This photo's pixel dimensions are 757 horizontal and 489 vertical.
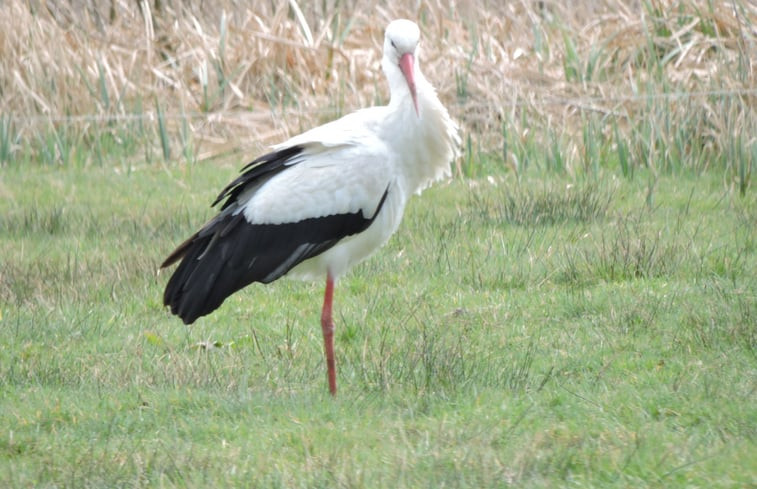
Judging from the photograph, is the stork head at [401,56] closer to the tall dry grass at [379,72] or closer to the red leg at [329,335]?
the red leg at [329,335]

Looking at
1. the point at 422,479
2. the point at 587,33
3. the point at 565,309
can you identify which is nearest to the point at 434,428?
the point at 422,479

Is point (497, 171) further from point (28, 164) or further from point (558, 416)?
point (558, 416)

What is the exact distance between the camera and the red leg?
15.9 ft

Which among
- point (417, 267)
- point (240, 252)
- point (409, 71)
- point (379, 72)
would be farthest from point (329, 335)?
point (379, 72)

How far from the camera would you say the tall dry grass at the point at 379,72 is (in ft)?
29.5

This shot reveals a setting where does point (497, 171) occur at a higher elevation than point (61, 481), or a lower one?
lower

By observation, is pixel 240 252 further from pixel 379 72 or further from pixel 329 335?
pixel 379 72

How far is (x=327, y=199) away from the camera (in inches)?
206

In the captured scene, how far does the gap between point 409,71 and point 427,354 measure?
122 cm

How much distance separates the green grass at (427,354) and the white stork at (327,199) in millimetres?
355

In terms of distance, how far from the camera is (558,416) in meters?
4.42

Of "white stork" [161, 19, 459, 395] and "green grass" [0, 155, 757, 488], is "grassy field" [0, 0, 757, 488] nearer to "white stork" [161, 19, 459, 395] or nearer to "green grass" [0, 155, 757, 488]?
"green grass" [0, 155, 757, 488]

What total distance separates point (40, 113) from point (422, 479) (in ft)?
23.8

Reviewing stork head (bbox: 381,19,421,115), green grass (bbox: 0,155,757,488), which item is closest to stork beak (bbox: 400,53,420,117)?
stork head (bbox: 381,19,421,115)
